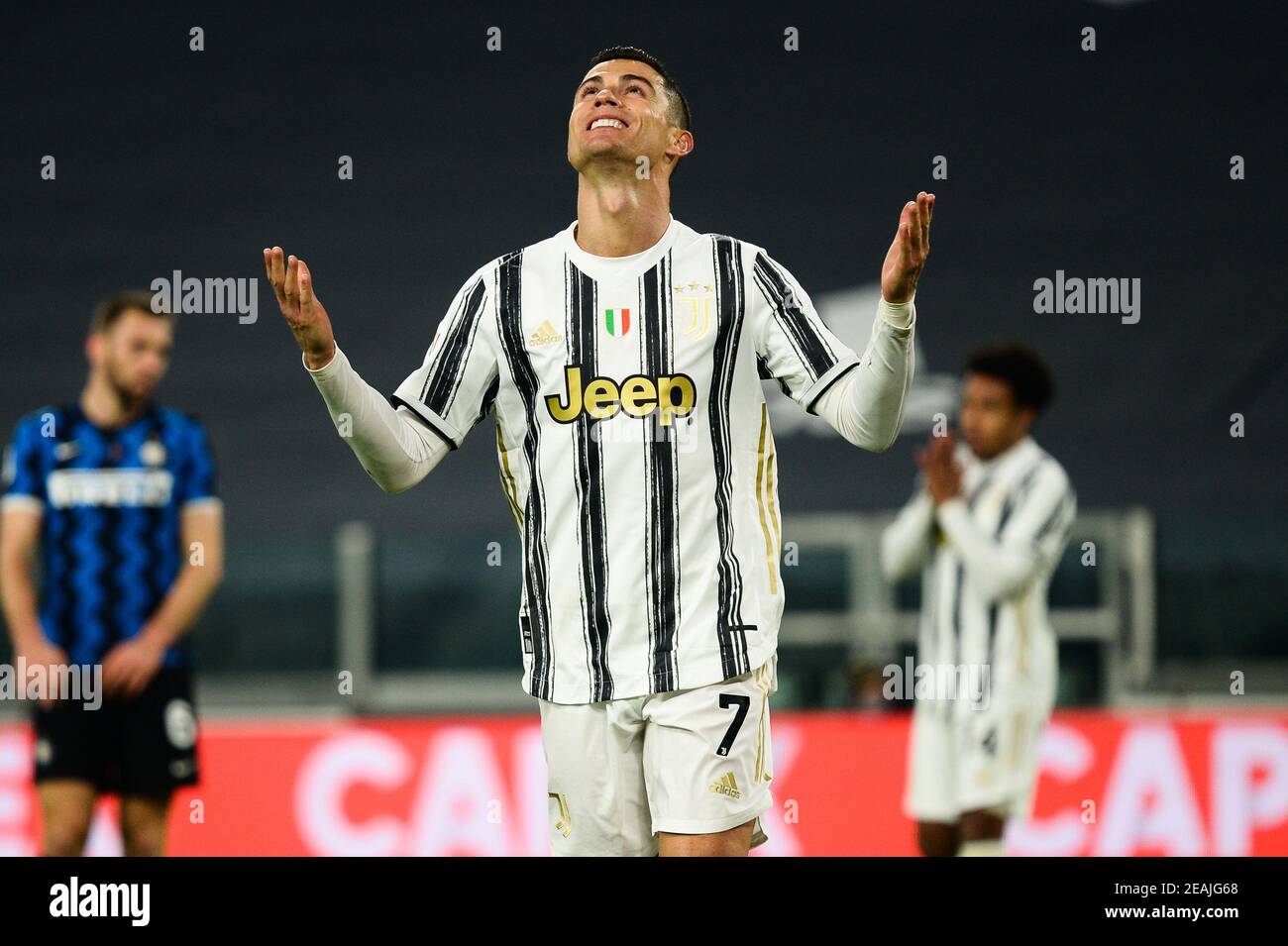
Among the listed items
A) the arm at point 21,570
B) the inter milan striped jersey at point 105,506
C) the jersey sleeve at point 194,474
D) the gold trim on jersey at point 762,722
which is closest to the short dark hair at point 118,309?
the inter milan striped jersey at point 105,506

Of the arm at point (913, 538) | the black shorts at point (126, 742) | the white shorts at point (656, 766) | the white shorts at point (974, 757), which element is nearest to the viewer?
the white shorts at point (656, 766)

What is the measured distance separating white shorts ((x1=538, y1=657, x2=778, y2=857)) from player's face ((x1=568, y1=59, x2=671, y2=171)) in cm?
102

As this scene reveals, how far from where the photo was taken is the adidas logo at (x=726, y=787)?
10.2 ft

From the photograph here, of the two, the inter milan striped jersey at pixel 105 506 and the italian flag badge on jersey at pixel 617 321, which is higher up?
the italian flag badge on jersey at pixel 617 321

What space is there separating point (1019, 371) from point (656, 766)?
3.10m

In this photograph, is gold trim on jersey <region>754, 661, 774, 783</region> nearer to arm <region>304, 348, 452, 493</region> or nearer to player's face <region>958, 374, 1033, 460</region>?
arm <region>304, 348, 452, 493</region>

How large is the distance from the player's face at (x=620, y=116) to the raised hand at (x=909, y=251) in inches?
23.3

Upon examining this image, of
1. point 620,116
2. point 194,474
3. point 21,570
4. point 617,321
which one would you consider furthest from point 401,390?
point 21,570

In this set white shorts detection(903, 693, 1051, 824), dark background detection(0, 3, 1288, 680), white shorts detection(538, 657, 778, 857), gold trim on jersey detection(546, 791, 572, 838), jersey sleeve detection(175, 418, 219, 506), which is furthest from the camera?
dark background detection(0, 3, 1288, 680)

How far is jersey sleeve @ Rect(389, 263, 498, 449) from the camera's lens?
11.1 feet

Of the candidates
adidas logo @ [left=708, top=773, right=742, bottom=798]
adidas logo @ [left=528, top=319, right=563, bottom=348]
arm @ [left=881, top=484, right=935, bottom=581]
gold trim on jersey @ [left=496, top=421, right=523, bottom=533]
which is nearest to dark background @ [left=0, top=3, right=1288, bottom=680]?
arm @ [left=881, top=484, right=935, bottom=581]

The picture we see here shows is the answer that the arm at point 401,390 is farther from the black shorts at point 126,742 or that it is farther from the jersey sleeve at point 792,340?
the black shorts at point 126,742

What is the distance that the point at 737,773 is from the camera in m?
3.15

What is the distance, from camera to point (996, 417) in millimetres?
5914
